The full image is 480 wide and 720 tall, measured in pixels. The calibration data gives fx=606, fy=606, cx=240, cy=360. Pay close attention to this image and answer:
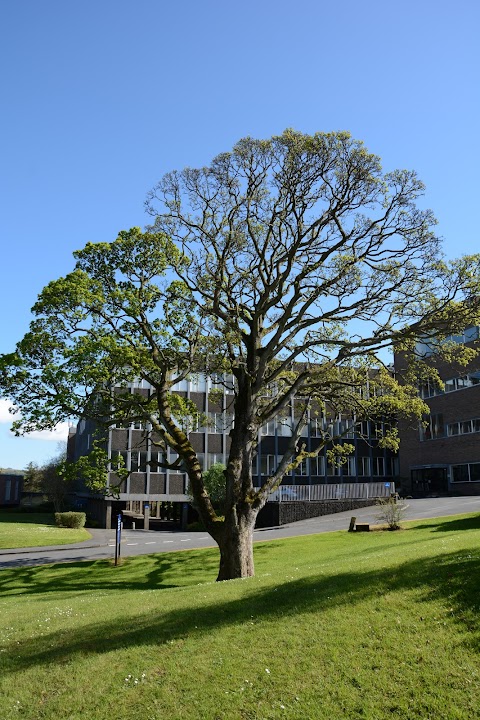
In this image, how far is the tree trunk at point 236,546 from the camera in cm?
1773

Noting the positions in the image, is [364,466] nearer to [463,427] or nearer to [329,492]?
[463,427]

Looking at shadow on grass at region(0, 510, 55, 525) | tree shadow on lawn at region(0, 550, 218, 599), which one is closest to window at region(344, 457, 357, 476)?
shadow on grass at region(0, 510, 55, 525)

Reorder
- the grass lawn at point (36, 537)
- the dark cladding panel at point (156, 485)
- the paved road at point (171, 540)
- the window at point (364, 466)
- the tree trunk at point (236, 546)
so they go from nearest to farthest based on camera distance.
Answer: the tree trunk at point (236, 546) → the paved road at point (171, 540) → the grass lawn at point (36, 537) → the dark cladding panel at point (156, 485) → the window at point (364, 466)

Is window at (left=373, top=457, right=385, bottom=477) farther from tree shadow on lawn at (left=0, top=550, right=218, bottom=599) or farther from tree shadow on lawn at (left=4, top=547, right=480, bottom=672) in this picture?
tree shadow on lawn at (left=4, top=547, right=480, bottom=672)

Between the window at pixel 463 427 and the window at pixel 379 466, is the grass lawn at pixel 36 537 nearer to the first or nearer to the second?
the window at pixel 463 427

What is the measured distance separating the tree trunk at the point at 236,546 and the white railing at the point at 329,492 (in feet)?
70.5

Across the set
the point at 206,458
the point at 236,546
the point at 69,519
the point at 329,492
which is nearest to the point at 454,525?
the point at 236,546

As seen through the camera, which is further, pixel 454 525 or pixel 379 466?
pixel 379 466

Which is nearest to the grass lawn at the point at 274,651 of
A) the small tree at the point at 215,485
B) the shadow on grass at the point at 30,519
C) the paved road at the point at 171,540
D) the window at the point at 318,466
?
the paved road at the point at 171,540

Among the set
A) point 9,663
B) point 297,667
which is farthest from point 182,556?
point 297,667

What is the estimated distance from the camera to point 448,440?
170 ft

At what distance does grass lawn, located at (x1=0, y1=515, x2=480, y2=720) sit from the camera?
663cm

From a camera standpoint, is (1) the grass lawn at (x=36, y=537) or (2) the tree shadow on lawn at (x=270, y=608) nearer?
(2) the tree shadow on lawn at (x=270, y=608)

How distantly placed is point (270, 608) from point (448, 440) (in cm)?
4562
